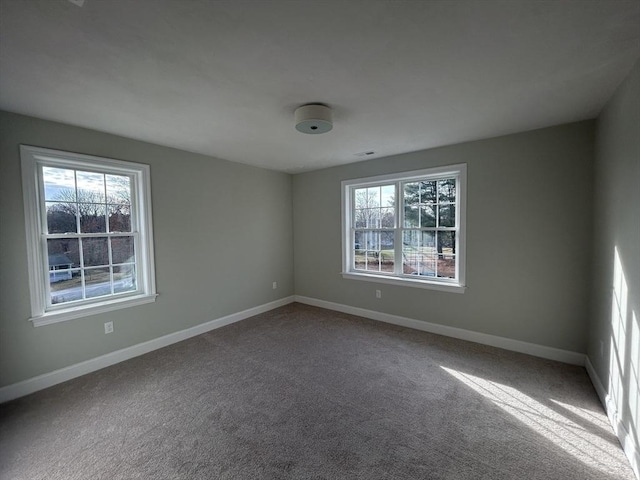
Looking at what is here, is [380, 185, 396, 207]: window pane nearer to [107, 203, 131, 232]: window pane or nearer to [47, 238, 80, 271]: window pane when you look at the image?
[107, 203, 131, 232]: window pane

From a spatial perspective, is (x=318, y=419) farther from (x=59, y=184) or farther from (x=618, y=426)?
(x=59, y=184)

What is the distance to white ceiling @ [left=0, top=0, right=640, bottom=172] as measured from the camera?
1.34m

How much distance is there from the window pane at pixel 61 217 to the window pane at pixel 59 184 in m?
0.07

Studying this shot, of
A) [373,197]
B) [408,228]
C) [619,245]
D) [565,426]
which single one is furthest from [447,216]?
[565,426]

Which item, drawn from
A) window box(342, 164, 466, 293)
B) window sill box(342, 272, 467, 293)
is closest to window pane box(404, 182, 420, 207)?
window box(342, 164, 466, 293)

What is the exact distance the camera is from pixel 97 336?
2.95 meters

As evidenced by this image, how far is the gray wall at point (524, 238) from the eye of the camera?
2848mm

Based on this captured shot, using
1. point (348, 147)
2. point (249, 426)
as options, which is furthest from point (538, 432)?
point (348, 147)

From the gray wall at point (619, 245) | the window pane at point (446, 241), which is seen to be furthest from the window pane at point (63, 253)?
the gray wall at point (619, 245)

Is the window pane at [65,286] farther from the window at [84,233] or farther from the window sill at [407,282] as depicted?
the window sill at [407,282]

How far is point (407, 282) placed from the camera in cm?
400

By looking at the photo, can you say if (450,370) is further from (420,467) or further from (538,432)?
(420,467)

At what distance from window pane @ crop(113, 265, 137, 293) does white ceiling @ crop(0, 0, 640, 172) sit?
155 cm

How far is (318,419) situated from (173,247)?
2710mm
